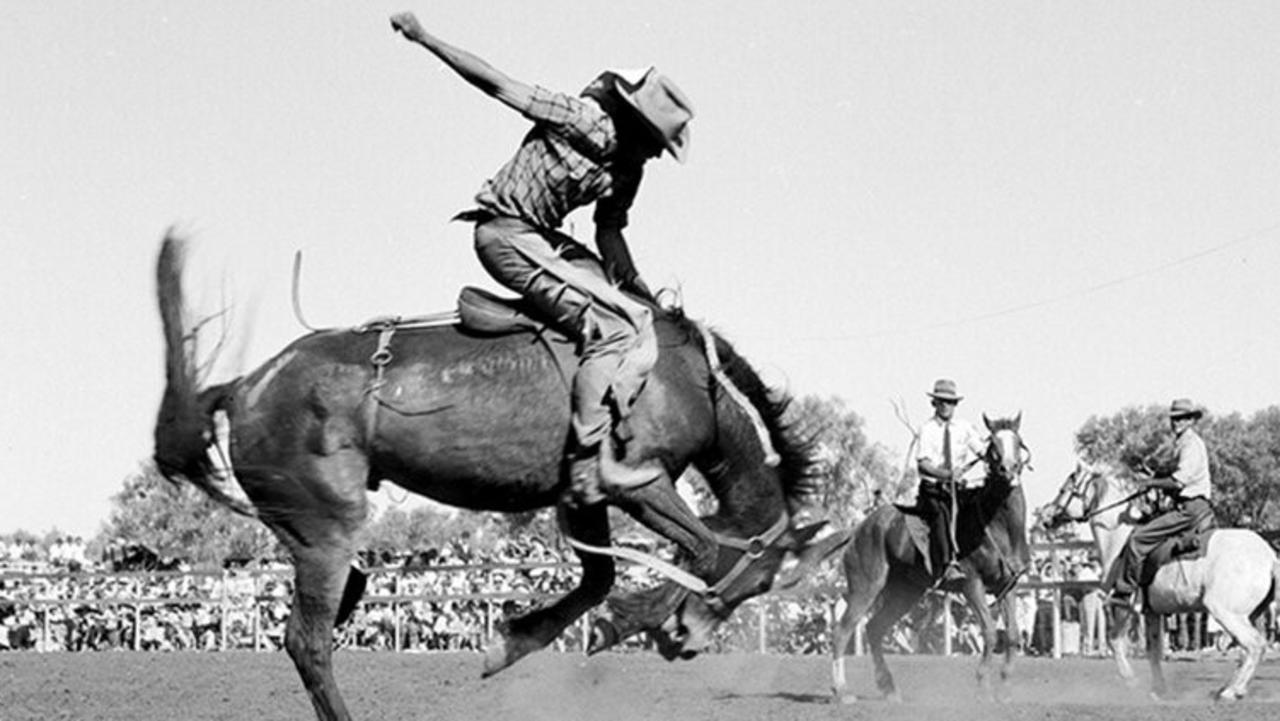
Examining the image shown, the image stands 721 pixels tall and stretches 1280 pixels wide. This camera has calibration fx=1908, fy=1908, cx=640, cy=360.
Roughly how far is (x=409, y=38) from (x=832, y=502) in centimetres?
330

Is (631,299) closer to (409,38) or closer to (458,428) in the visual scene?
(458,428)

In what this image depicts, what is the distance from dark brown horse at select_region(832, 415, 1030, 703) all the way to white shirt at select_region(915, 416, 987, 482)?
0.15 m

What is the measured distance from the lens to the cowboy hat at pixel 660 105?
8.34 metres

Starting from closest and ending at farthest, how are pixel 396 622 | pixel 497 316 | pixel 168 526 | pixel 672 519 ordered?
pixel 672 519 → pixel 497 316 → pixel 396 622 → pixel 168 526

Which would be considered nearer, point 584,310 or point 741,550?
point 584,310

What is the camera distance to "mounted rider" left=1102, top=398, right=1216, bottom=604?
54.3ft

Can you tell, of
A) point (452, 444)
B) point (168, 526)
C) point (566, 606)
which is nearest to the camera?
point (452, 444)

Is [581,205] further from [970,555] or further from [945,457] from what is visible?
[970,555]

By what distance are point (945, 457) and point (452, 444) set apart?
8557 millimetres

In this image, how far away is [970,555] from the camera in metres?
17.0

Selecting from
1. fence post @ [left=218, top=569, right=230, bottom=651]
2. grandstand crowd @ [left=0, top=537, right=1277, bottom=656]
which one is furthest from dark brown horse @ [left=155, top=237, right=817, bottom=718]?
fence post @ [left=218, top=569, right=230, bottom=651]

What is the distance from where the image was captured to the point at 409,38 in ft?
27.6

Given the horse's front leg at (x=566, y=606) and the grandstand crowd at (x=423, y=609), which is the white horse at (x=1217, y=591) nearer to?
the grandstand crowd at (x=423, y=609)

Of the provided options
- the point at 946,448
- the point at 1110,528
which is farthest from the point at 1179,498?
the point at 946,448
